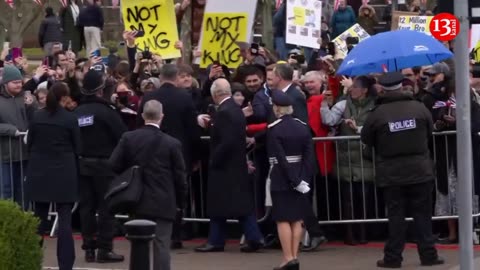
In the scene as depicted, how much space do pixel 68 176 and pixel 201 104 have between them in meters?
2.63

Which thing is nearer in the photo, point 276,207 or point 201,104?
point 276,207

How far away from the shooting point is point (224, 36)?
16.2 meters

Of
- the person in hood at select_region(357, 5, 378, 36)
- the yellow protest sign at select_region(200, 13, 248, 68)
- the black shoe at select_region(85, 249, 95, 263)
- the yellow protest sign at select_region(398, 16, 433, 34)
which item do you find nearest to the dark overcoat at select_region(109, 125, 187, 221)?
the black shoe at select_region(85, 249, 95, 263)

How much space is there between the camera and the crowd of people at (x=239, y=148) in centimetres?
1305

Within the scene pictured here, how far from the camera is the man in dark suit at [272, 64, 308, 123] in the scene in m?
14.0

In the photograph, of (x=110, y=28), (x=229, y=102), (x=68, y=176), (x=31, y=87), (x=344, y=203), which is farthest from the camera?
(x=110, y=28)

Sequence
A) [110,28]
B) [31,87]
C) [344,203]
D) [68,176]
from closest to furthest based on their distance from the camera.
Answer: [68,176]
[344,203]
[31,87]
[110,28]

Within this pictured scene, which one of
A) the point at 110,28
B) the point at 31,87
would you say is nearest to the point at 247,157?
the point at 31,87

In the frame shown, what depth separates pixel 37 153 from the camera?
13172mm

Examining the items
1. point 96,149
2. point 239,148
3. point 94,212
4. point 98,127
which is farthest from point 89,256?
point 239,148

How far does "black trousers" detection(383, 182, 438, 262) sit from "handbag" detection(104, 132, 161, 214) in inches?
109

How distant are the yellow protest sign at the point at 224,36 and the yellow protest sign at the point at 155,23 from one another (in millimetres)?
853

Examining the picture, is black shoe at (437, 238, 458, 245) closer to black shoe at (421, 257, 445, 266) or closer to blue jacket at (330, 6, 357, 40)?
black shoe at (421, 257, 445, 266)

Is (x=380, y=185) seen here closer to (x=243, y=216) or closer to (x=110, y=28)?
(x=243, y=216)
